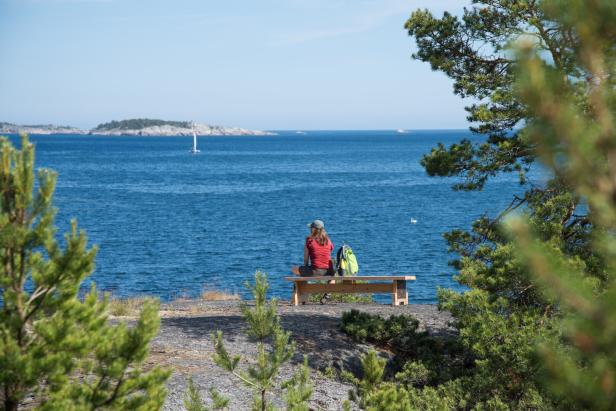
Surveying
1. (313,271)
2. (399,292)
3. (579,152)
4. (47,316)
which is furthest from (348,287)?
(579,152)

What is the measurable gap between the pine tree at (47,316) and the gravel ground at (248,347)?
337cm

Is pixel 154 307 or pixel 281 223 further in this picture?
pixel 281 223

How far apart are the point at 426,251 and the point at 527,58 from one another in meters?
31.8

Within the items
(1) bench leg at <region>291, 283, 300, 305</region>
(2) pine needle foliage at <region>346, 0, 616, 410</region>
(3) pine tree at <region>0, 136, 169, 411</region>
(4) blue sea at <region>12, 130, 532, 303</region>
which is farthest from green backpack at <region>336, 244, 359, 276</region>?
(3) pine tree at <region>0, 136, 169, 411</region>

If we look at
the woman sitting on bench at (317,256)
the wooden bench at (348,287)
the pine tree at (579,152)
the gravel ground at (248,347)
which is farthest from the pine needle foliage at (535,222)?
the woman sitting on bench at (317,256)

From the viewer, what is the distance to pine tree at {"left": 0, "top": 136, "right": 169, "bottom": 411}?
4.05 meters

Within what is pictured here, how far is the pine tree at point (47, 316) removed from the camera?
159 inches

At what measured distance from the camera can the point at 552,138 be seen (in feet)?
7.39

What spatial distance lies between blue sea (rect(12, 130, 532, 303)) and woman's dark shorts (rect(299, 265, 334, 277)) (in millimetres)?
1969

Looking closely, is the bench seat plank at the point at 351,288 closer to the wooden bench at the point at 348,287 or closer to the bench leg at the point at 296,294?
the wooden bench at the point at 348,287

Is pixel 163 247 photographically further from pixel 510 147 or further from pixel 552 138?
pixel 552 138

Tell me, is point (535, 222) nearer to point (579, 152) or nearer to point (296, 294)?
point (579, 152)

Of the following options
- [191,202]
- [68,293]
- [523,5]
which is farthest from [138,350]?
[191,202]

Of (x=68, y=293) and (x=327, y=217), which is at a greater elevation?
(x=68, y=293)
